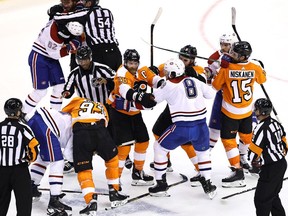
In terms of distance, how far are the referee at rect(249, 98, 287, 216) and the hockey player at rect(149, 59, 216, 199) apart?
0.78m

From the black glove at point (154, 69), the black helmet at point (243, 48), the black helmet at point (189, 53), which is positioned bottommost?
the black glove at point (154, 69)

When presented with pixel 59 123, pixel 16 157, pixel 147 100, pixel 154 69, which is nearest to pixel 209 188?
pixel 147 100

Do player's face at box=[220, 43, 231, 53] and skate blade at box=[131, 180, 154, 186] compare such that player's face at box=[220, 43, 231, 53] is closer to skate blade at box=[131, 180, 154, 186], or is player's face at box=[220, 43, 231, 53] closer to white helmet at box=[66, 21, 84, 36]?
white helmet at box=[66, 21, 84, 36]

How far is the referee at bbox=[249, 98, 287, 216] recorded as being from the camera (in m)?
6.06

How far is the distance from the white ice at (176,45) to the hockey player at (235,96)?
198 millimetres

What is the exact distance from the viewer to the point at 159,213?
6.70m

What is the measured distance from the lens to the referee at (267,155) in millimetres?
6059

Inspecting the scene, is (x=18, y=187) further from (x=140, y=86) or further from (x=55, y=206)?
(x=140, y=86)

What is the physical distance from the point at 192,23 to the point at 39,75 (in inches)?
149

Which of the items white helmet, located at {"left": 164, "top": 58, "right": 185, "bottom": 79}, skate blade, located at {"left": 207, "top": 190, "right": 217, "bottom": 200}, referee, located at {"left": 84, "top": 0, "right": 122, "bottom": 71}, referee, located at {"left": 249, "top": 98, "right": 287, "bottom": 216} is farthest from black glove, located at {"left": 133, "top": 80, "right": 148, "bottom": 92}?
referee, located at {"left": 249, "top": 98, "right": 287, "bottom": 216}

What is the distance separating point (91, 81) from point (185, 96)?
928 mm

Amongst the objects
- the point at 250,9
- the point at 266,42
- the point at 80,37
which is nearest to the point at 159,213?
the point at 80,37

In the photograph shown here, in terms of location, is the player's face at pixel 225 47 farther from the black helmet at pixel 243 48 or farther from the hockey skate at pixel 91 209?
the hockey skate at pixel 91 209

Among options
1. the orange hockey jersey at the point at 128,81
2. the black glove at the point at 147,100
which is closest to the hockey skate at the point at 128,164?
the orange hockey jersey at the point at 128,81
